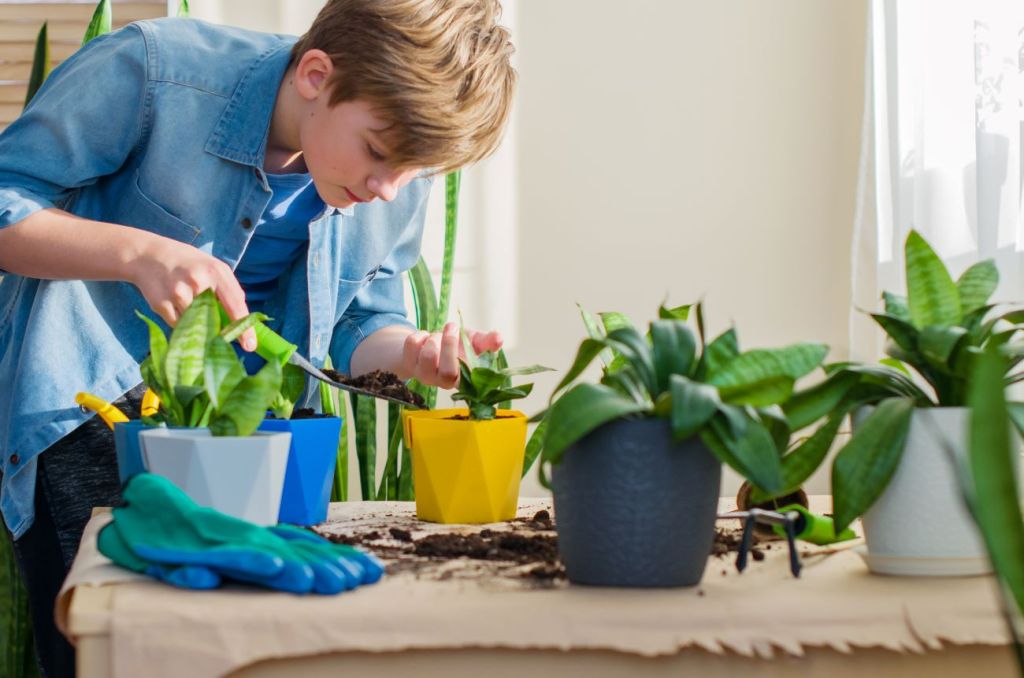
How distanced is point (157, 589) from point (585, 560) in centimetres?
25

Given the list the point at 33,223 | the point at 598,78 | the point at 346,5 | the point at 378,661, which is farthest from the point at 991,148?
the point at 378,661

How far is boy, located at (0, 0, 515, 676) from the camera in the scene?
1154 millimetres

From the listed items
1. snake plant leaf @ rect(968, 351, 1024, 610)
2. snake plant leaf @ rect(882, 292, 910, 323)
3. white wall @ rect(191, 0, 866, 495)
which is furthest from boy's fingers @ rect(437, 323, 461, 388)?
white wall @ rect(191, 0, 866, 495)

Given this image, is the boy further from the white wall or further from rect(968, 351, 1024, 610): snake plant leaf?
the white wall

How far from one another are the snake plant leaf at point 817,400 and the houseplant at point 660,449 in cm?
5

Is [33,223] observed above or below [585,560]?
above

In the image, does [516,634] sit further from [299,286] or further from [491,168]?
[491,168]

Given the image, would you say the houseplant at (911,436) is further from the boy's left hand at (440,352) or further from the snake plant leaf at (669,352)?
the boy's left hand at (440,352)

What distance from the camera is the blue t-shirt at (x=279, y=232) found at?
1351 millimetres

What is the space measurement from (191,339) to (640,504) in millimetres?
374

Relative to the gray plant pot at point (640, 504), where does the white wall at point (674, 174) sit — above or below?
above

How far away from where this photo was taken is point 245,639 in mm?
555

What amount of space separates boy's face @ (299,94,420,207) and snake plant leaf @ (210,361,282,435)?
1.57 ft

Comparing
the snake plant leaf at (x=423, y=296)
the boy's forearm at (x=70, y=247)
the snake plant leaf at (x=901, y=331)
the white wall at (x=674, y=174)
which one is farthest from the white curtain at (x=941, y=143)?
the boy's forearm at (x=70, y=247)
